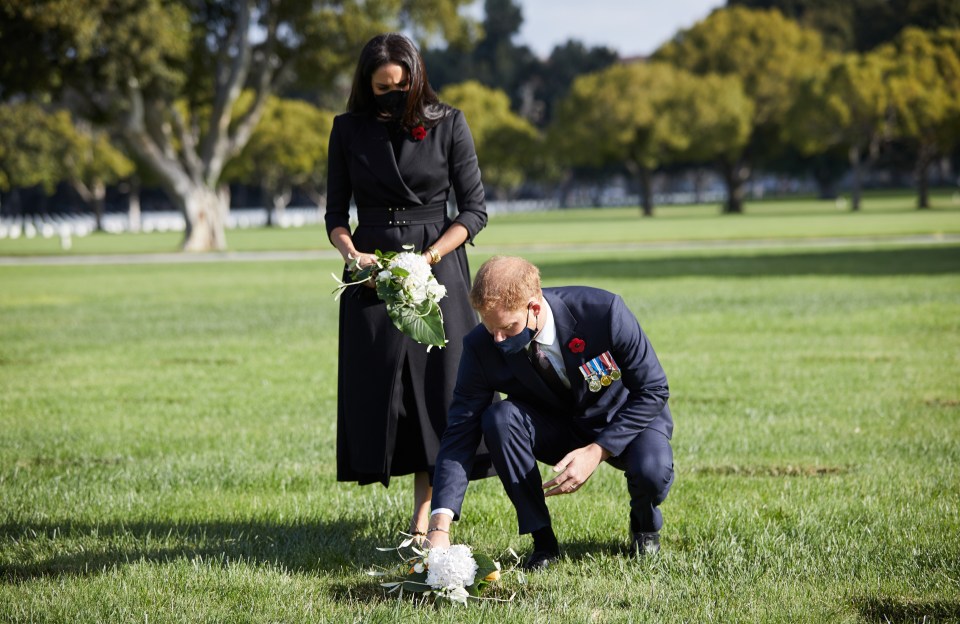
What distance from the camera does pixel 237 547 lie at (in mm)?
4688

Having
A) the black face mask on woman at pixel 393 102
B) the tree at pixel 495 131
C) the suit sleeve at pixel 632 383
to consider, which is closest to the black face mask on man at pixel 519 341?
the suit sleeve at pixel 632 383

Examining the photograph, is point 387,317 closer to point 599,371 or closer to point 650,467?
point 599,371

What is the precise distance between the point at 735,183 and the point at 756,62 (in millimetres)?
7962

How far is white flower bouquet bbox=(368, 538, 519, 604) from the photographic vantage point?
3.68 m

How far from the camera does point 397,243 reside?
4602 millimetres

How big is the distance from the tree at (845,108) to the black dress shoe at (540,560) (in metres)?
57.4

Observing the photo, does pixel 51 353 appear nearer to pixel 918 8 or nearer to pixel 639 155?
pixel 639 155

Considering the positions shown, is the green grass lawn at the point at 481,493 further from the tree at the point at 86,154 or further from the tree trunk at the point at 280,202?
the tree trunk at the point at 280,202

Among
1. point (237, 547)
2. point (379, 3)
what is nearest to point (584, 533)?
point (237, 547)

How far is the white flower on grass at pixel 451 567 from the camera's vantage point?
145 inches

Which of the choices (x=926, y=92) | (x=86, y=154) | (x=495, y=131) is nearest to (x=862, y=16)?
(x=926, y=92)

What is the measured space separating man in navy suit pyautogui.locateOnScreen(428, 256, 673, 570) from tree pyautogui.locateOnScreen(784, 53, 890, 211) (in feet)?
188

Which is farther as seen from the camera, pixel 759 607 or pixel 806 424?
pixel 806 424

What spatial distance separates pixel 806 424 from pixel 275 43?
30757 mm
